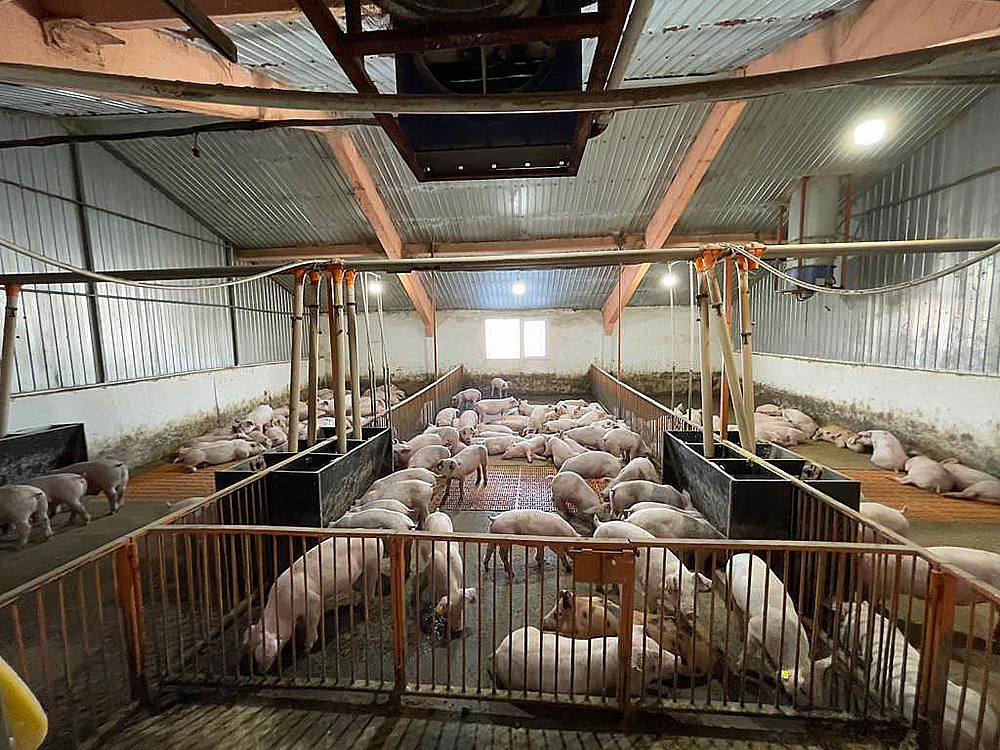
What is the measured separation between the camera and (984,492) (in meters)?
6.39

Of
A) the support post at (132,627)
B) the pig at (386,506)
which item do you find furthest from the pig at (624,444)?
the support post at (132,627)

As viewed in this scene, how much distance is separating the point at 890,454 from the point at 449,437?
750cm

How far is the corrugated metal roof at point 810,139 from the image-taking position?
24.3 feet

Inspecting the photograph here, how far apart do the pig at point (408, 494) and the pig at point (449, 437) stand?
261 cm

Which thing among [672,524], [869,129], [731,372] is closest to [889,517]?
[731,372]

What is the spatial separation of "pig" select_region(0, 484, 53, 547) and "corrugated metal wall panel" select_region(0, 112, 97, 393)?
2.64 metres

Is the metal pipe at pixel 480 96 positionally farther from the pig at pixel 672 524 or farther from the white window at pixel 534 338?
the white window at pixel 534 338

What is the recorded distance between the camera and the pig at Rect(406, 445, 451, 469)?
706cm

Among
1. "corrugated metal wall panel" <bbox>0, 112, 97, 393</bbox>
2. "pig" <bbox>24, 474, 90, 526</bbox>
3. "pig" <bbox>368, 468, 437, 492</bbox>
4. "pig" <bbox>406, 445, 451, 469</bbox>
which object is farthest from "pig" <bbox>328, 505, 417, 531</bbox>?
"corrugated metal wall panel" <bbox>0, 112, 97, 393</bbox>

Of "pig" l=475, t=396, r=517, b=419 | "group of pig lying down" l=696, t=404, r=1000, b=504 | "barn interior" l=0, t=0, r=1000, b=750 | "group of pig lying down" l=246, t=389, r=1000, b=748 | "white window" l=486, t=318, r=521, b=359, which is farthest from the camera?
"white window" l=486, t=318, r=521, b=359

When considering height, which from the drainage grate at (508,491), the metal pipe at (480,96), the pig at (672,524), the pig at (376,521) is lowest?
the drainage grate at (508,491)

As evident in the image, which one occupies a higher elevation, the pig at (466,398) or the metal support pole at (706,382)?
the metal support pole at (706,382)

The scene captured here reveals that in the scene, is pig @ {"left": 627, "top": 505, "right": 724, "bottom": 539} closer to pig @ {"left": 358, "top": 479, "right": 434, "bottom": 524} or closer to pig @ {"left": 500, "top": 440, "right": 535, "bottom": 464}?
pig @ {"left": 358, "top": 479, "right": 434, "bottom": 524}

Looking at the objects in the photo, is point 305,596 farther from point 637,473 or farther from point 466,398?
point 466,398
